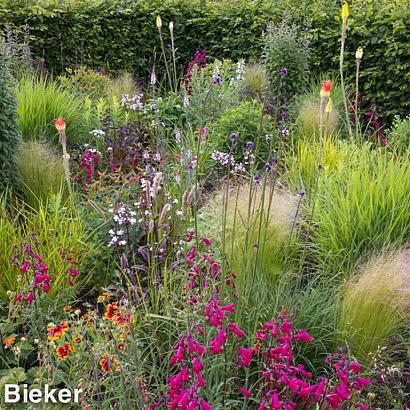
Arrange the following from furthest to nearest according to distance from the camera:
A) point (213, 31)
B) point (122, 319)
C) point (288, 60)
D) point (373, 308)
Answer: point (213, 31)
point (288, 60)
point (373, 308)
point (122, 319)

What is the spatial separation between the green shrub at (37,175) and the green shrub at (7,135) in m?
0.08

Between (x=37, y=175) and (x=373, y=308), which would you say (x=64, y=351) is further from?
(x=37, y=175)

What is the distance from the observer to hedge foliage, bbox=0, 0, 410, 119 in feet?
22.3

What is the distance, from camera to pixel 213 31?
27.9 ft

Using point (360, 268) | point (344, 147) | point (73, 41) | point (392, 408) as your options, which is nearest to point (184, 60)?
point (73, 41)

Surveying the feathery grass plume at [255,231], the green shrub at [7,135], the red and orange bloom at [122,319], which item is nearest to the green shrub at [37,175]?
the green shrub at [7,135]

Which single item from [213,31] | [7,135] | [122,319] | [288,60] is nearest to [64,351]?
[122,319]

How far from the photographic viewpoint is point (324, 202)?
3838mm

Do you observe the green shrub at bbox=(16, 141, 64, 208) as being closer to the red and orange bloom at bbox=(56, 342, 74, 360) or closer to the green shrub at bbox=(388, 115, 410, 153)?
the red and orange bloom at bbox=(56, 342, 74, 360)

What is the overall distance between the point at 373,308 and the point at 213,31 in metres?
6.50

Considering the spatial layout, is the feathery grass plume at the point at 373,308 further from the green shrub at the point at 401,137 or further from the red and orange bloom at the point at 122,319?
the green shrub at the point at 401,137

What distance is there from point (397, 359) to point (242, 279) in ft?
3.07

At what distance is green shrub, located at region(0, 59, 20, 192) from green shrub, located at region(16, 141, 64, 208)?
75 millimetres

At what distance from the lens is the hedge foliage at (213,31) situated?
6.80 metres
